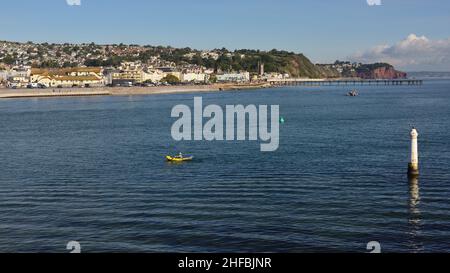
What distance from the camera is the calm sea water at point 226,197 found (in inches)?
693

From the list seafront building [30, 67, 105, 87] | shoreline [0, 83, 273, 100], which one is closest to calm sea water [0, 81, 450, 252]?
shoreline [0, 83, 273, 100]

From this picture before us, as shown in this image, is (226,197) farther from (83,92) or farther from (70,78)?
(70,78)

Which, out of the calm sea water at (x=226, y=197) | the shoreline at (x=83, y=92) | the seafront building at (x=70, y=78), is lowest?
the calm sea water at (x=226, y=197)

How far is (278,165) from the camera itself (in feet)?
106

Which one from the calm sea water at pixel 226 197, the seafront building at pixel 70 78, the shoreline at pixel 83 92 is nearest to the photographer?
the calm sea water at pixel 226 197

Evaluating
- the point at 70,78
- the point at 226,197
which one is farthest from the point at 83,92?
the point at 226,197

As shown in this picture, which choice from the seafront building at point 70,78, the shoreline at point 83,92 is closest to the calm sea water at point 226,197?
the shoreline at point 83,92

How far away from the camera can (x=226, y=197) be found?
23.8m

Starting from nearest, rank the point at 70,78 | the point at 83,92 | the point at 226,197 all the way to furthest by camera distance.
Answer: the point at 226,197, the point at 83,92, the point at 70,78

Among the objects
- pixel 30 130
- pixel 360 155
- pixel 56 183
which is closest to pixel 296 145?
Answer: pixel 360 155

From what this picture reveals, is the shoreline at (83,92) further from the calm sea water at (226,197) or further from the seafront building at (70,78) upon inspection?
the calm sea water at (226,197)

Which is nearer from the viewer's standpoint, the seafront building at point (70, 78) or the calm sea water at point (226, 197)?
the calm sea water at point (226, 197)

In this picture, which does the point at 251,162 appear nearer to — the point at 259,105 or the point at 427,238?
the point at 427,238
